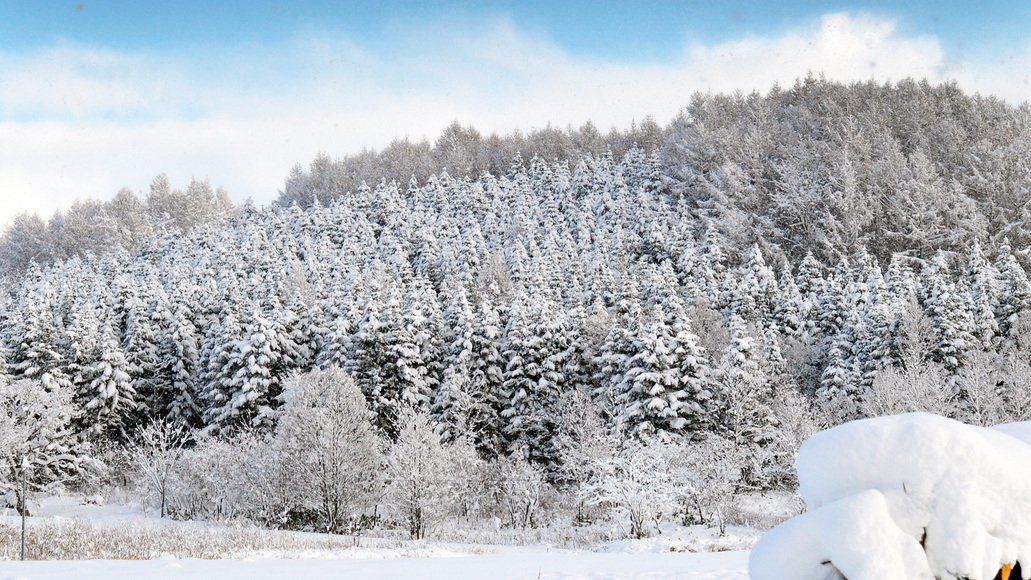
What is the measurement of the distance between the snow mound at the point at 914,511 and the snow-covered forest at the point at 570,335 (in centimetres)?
2509

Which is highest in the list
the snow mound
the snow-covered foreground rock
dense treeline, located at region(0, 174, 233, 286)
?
dense treeline, located at region(0, 174, 233, 286)

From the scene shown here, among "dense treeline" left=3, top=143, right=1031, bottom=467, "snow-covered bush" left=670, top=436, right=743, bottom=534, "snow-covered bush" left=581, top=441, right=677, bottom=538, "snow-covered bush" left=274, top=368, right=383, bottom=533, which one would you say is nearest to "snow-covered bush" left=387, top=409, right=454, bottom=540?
"snow-covered bush" left=274, top=368, right=383, bottom=533

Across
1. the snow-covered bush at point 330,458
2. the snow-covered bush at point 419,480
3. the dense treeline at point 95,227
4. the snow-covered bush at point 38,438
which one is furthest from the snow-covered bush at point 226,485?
the dense treeline at point 95,227

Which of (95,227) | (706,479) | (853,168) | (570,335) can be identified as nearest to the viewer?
(706,479)

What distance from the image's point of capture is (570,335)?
4516 centimetres

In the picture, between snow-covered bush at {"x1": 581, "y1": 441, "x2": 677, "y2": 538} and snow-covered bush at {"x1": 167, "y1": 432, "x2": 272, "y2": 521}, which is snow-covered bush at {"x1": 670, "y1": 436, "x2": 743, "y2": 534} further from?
snow-covered bush at {"x1": 167, "y1": 432, "x2": 272, "y2": 521}

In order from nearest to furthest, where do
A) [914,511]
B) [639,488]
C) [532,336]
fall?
[914,511]
[639,488]
[532,336]

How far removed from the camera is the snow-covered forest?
109 ft

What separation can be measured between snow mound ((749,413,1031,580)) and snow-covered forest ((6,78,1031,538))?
988 inches

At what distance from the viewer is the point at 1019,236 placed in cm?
6725

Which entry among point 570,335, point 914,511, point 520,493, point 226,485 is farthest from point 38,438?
point 914,511

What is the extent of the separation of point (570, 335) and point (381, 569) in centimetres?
3375

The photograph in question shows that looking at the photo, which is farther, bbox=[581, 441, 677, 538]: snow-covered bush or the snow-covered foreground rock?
bbox=[581, 441, 677, 538]: snow-covered bush

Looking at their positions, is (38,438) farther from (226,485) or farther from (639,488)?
(639,488)
